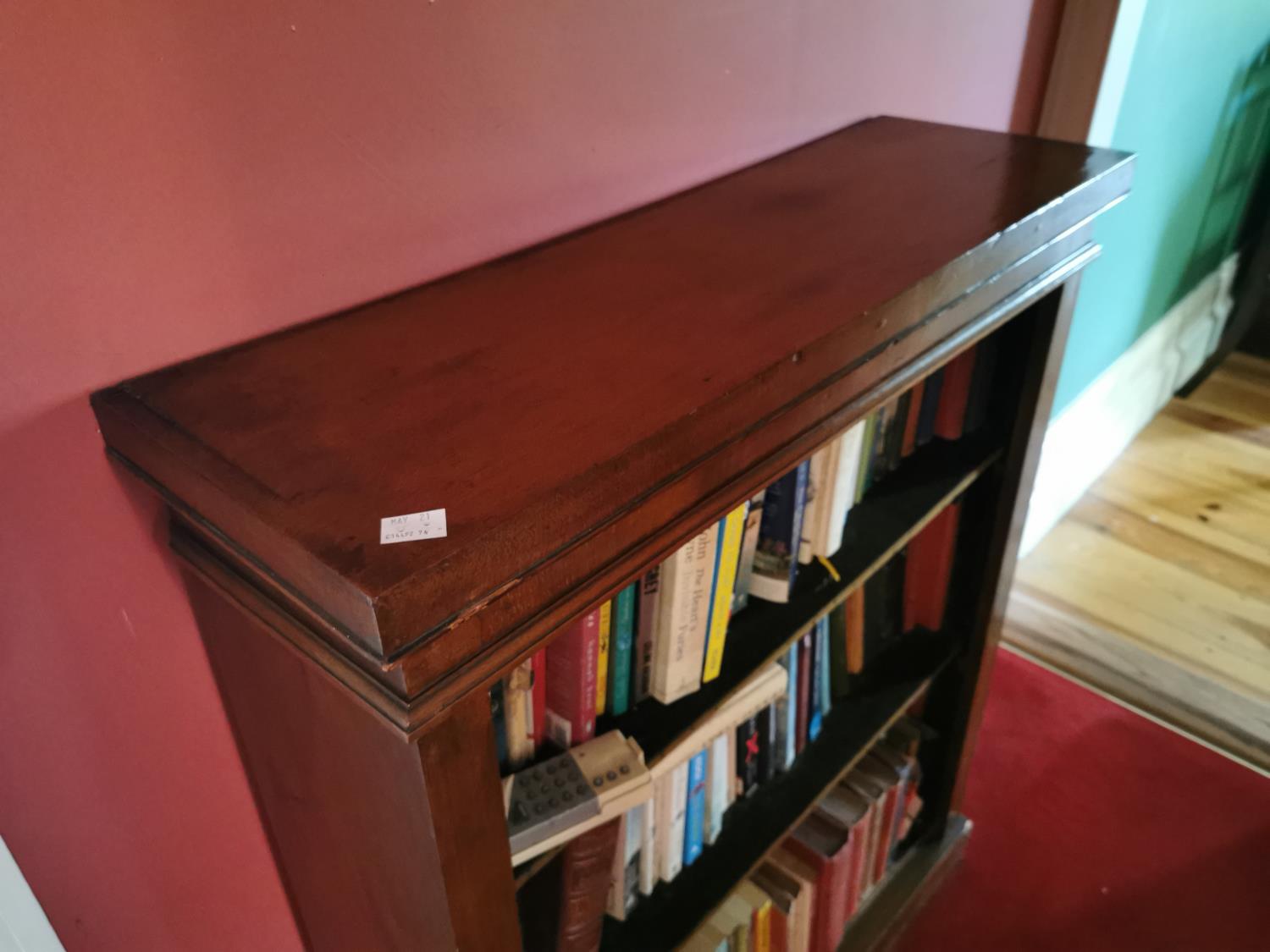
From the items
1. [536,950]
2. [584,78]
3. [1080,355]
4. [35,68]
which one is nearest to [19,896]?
[536,950]

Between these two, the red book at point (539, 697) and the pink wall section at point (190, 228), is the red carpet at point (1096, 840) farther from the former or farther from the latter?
the pink wall section at point (190, 228)

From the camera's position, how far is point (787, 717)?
42.8 inches

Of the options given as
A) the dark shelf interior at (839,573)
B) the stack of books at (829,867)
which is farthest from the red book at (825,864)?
the dark shelf interior at (839,573)

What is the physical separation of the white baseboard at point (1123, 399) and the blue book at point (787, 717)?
1102 millimetres

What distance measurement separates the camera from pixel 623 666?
82 cm

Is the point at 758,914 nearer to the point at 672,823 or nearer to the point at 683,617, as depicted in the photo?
the point at 672,823

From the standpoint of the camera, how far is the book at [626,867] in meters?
0.90

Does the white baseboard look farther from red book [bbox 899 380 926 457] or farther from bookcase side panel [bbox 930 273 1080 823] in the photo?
red book [bbox 899 380 926 457]

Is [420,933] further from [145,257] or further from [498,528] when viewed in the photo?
[145,257]

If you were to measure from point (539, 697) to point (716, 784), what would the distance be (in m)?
0.33

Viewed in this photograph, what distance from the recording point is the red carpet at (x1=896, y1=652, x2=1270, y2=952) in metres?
1.50

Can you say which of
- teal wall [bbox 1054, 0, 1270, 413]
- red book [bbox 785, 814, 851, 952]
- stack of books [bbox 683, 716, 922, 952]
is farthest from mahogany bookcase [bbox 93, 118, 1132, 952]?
teal wall [bbox 1054, 0, 1270, 413]

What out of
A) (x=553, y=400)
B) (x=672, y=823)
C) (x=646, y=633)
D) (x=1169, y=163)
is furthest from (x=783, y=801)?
(x=1169, y=163)

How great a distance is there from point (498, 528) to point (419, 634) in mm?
62
